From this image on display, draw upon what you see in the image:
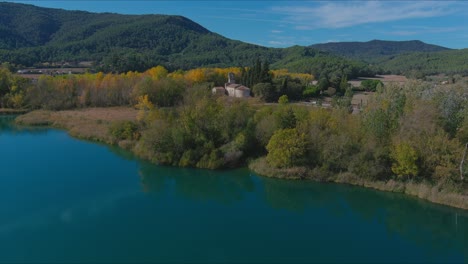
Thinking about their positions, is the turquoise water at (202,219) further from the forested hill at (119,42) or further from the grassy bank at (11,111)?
the forested hill at (119,42)

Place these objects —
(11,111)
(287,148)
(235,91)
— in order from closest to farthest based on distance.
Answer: (287,148)
(11,111)
(235,91)

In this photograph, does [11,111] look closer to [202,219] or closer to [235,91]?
[235,91]

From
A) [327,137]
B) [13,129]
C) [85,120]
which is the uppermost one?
[327,137]

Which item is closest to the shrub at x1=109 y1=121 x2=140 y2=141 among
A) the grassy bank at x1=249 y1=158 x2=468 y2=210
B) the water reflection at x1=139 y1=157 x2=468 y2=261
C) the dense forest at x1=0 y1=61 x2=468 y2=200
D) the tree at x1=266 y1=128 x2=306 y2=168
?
the dense forest at x1=0 y1=61 x2=468 y2=200

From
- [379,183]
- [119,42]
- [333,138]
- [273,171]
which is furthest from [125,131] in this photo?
[119,42]

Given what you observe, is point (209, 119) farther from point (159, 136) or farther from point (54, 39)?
point (54, 39)

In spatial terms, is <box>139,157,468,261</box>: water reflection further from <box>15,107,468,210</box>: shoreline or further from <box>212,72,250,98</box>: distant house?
<box>212,72,250,98</box>: distant house
